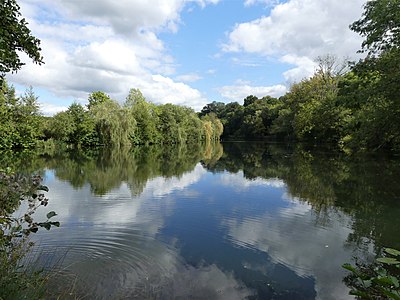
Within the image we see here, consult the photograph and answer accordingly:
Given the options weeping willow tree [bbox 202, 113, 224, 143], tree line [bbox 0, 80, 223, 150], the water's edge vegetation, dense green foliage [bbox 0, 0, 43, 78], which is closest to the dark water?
the water's edge vegetation

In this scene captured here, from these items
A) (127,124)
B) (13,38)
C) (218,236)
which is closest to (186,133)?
(127,124)

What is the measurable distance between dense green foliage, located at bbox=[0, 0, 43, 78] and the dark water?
310 cm

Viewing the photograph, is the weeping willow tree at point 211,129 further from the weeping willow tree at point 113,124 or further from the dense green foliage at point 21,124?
the dense green foliage at point 21,124

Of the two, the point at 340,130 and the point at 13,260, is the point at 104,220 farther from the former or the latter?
the point at 340,130

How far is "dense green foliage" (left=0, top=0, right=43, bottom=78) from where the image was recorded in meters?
3.45

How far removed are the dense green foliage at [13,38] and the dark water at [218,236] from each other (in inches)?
122

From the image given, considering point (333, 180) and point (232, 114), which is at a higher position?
point (232, 114)

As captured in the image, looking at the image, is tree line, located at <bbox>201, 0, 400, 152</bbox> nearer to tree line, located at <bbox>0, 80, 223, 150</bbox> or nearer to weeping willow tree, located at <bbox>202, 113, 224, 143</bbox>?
weeping willow tree, located at <bbox>202, 113, 224, 143</bbox>

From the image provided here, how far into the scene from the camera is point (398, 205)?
995cm

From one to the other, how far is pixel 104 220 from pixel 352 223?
6.23m

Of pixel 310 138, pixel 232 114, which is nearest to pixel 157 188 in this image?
pixel 310 138

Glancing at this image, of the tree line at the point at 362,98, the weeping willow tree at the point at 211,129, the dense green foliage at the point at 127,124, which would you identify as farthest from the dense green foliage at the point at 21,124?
the weeping willow tree at the point at 211,129

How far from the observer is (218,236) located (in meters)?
7.46

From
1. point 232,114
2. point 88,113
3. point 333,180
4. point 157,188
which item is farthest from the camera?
point 232,114
